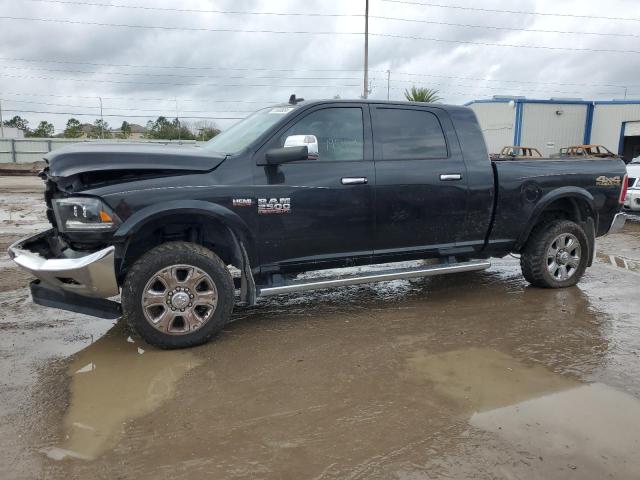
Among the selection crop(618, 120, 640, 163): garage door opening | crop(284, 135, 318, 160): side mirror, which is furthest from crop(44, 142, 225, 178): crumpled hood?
crop(618, 120, 640, 163): garage door opening

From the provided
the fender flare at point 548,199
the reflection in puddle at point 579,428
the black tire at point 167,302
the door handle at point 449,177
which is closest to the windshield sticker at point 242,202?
the black tire at point 167,302

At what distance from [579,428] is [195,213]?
289cm

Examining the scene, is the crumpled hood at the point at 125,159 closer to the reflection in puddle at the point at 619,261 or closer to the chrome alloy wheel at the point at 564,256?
the chrome alloy wheel at the point at 564,256

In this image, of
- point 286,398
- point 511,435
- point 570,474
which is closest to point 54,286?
point 286,398

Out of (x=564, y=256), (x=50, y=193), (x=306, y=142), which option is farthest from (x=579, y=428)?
(x=50, y=193)

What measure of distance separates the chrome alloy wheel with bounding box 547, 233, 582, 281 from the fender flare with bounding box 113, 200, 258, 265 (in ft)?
11.1

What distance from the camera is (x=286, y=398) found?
328 cm

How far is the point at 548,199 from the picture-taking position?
5387 millimetres

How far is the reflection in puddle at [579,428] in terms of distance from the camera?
263 centimetres

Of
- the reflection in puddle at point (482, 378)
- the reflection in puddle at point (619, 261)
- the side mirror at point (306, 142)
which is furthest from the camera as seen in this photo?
the reflection in puddle at point (619, 261)

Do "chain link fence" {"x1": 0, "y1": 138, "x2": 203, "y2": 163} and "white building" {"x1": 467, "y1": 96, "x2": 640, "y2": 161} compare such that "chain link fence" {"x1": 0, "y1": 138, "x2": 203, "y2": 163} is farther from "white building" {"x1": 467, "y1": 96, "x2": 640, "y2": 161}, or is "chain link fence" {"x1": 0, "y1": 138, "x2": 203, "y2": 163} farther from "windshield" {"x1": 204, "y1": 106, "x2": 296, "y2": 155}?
"windshield" {"x1": 204, "y1": 106, "x2": 296, "y2": 155}

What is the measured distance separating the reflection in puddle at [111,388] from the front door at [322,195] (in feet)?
3.80

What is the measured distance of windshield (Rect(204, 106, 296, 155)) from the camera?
14.3 feet

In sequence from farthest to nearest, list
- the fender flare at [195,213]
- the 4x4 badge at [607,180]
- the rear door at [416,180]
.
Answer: the 4x4 badge at [607,180]
the rear door at [416,180]
the fender flare at [195,213]
